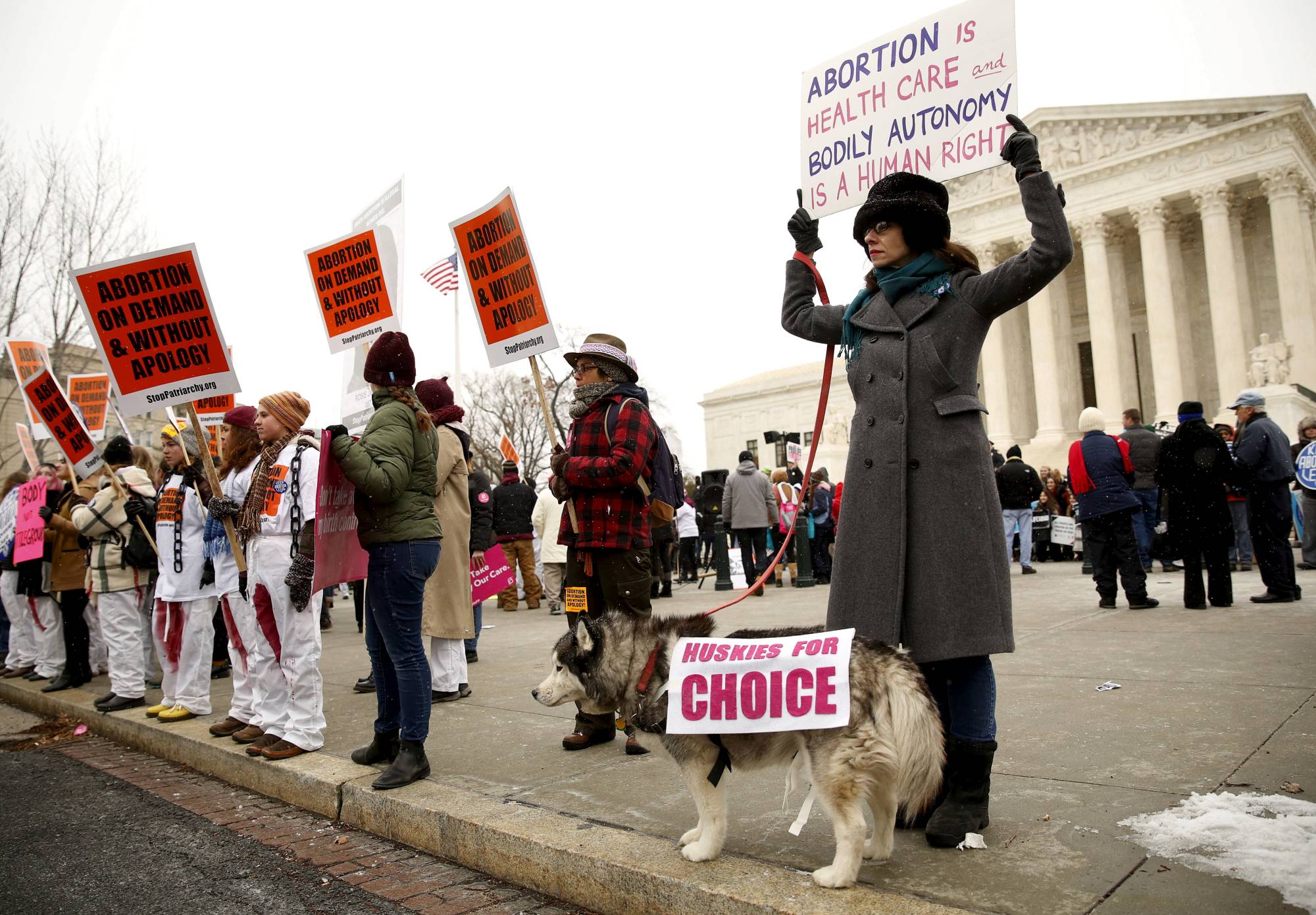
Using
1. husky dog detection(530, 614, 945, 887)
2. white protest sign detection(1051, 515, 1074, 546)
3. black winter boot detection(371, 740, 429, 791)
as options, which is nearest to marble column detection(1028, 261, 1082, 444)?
white protest sign detection(1051, 515, 1074, 546)

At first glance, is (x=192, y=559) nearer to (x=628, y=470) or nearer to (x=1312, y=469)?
(x=628, y=470)

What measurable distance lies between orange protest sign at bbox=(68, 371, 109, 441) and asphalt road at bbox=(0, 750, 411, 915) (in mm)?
7429

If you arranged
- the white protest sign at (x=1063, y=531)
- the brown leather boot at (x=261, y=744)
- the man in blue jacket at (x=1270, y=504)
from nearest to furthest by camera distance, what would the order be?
the brown leather boot at (x=261, y=744) < the man in blue jacket at (x=1270, y=504) < the white protest sign at (x=1063, y=531)

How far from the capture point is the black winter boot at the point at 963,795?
312 centimetres

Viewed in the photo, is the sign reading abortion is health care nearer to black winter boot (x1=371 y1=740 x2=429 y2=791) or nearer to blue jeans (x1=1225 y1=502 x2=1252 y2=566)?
black winter boot (x1=371 y1=740 x2=429 y2=791)

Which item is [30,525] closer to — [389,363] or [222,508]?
[222,508]

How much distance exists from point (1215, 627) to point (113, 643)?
890 cm

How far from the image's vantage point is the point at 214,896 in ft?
11.7

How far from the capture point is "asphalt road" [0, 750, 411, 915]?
3506 millimetres

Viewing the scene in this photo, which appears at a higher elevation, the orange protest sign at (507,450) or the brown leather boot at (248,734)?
the orange protest sign at (507,450)

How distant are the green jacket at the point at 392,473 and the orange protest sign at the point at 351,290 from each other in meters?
3.45

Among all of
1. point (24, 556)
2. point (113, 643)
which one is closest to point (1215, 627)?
point (113, 643)

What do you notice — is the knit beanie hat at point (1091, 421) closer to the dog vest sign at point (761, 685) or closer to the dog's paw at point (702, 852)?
the dog vest sign at point (761, 685)

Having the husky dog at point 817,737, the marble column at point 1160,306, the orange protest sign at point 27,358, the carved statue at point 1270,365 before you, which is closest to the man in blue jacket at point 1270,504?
the husky dog at point 817,737
